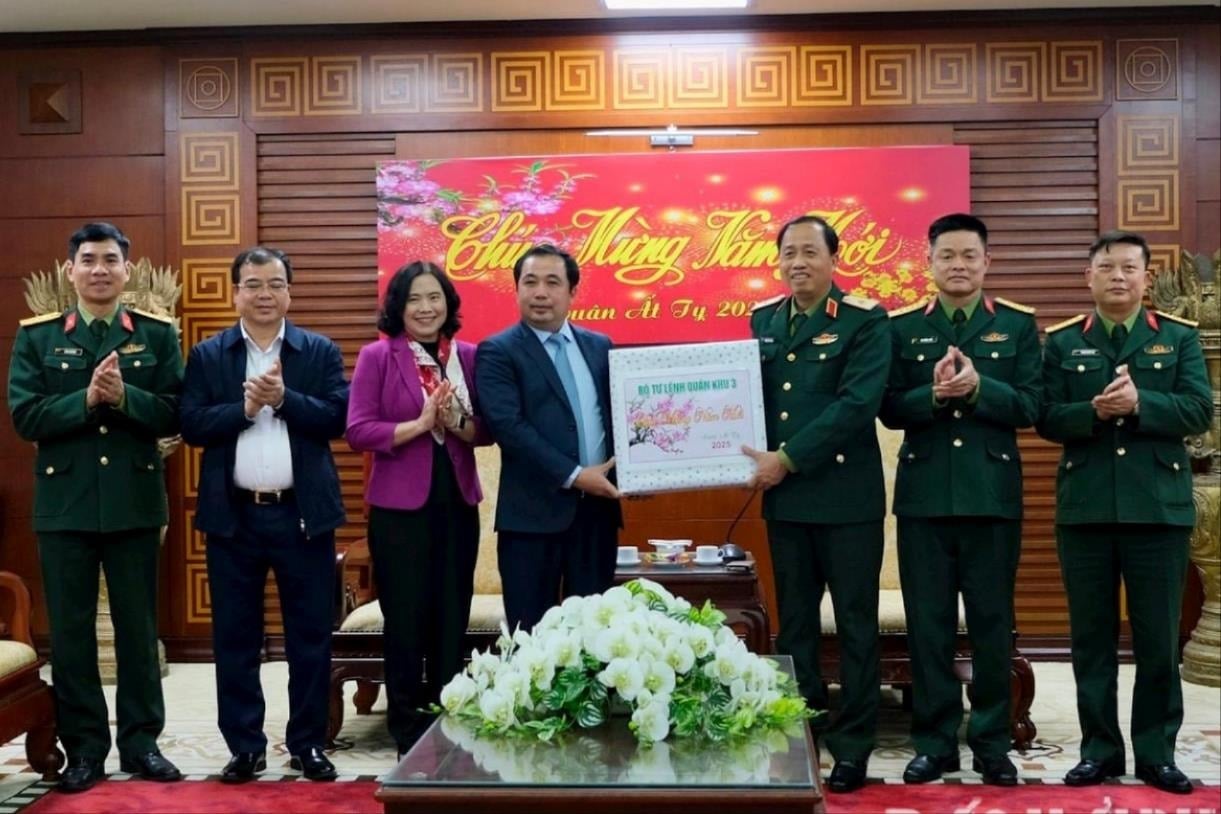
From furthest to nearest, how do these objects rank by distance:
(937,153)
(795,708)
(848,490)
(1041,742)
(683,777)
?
(937,153) < (1041,742) < (848,490) < (795,708) < (683,777)

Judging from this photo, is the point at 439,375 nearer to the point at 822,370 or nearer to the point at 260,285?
the point at 260,285

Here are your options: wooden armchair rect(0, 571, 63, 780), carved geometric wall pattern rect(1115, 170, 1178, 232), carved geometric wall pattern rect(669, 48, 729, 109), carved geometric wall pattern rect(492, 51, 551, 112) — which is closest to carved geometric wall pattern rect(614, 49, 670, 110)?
carved geometric wall pattern rect(669, 48, 729, 109)

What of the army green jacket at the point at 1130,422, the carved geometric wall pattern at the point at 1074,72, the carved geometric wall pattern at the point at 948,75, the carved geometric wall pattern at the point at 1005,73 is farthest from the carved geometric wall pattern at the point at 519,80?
the army green jacket at the point at 1130,422

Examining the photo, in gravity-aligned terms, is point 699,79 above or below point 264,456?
above

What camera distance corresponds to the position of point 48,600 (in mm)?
3672

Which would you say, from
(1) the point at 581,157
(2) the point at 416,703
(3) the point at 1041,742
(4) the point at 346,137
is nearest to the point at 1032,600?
(3) the point at 1041,742

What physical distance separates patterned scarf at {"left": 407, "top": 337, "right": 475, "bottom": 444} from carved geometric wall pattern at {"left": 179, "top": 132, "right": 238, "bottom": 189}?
8.13ft

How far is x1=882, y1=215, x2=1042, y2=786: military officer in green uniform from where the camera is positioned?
11.6 feet

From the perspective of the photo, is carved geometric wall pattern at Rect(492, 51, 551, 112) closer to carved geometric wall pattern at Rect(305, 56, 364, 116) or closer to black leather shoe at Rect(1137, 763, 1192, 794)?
carved geometric wall pattern at Rect(305, 56, 364, 116)

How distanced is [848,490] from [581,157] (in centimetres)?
261

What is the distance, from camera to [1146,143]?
222 inches

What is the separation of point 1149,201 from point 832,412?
2.88m

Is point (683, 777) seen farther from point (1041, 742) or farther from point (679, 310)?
point (679, 310)

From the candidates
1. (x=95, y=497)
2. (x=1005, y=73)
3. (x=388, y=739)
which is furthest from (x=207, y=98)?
(x=1005, y=73)
